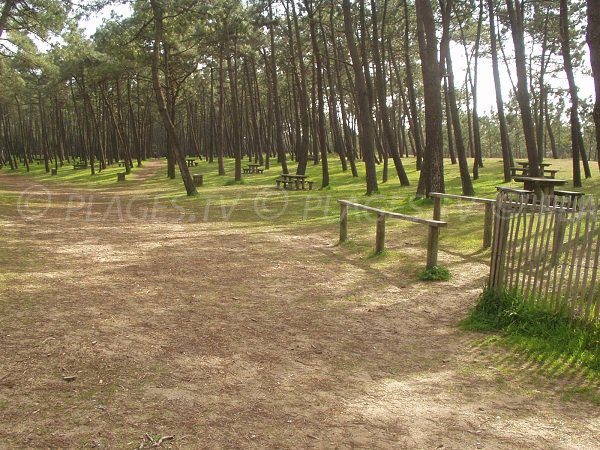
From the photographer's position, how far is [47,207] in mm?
18969

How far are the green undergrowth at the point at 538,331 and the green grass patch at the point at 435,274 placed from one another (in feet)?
6.01

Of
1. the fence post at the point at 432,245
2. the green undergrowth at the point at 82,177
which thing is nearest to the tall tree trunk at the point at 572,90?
the fence post at the point at 432,245

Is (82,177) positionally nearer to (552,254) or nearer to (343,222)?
(343,222)

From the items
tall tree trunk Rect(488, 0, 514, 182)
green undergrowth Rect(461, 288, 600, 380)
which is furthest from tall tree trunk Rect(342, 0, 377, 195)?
green undergrowth Rect(461, 288, 600, 380)

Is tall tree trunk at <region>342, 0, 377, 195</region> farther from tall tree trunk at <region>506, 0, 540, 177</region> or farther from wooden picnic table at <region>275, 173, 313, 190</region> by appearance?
tall tree trunk at <region>506, 0, 540, 177</region>

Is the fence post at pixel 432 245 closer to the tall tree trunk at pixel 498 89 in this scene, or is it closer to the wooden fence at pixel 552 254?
the wooden fence at pixel 552 254

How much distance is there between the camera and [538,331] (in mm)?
5883

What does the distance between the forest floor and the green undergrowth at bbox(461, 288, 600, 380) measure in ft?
0.62

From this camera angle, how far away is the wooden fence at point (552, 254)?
18.5 feet

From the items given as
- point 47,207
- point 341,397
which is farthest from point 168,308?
point 47,207

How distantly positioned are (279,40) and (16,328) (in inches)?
1291

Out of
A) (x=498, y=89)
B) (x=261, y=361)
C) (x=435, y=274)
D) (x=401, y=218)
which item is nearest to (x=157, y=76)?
(x=498, y=89)

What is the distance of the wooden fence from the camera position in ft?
18.5

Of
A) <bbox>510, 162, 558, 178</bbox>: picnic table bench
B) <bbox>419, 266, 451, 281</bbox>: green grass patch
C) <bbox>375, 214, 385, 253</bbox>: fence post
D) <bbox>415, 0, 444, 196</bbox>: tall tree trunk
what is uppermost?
<bbox>415, 0, 444, 196</bbox>: tall tree trunk
